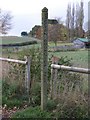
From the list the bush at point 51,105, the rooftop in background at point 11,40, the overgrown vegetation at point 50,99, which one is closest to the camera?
the overgrown vegetation at point 50,99

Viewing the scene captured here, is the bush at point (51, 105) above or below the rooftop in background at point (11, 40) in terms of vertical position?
below

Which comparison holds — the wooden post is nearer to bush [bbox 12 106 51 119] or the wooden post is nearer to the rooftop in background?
bush [bbox 12 106 51 119]

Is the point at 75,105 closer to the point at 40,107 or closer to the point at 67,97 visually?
the point at 67,97

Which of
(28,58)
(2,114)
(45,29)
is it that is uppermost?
(45,29)

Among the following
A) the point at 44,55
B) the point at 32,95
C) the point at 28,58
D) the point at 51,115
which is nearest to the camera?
the point at 51,115

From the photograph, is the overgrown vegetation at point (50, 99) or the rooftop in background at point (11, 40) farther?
the rooftop in background at point (11, 40)

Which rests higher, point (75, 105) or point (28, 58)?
point (28, 58)

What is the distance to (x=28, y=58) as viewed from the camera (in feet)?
25.5

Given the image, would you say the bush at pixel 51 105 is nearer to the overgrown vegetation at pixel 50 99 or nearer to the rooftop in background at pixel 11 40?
the overgrown vegetation at pixel 50 99

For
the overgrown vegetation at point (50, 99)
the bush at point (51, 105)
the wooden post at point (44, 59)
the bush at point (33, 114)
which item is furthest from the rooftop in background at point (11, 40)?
the bush at point (33, 114)

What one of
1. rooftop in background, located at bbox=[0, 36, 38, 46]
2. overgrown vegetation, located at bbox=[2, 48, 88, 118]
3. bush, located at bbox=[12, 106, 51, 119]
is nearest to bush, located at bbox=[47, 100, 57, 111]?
overgrown vegetation, located at bbox=[2, 48, 88, 118]

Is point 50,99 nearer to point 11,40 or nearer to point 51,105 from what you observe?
point 51,105

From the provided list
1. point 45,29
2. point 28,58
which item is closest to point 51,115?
point 45,29

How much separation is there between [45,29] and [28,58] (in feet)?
5.60
